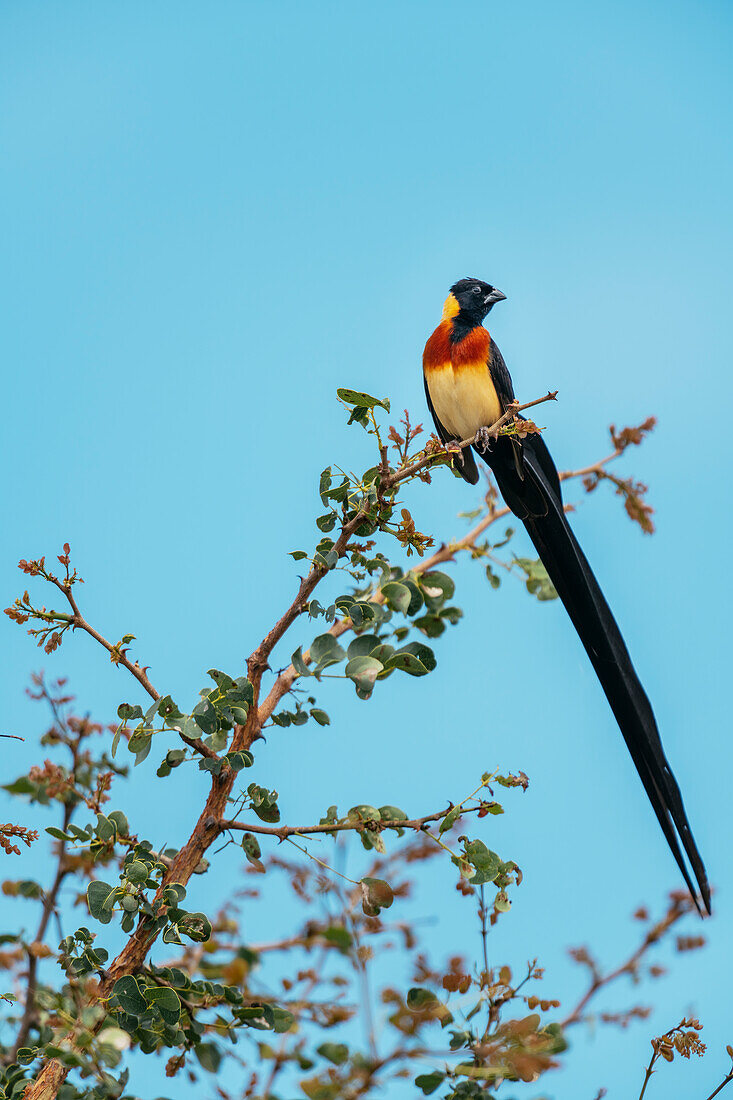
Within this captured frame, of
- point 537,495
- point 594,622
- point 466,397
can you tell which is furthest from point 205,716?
point 466,397

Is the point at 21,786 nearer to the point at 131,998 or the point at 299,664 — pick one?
the point at 131,998

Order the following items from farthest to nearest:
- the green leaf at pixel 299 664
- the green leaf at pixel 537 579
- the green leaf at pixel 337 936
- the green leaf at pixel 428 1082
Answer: the green leaf at pixel 537 579, the green leaf at pixel 299 664, the green leaf at pixel 428 1082, the green leaf at pixel 337 936

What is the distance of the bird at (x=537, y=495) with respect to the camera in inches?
79.6

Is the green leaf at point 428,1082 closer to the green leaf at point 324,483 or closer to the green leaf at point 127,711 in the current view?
the green leaf at point 127,711

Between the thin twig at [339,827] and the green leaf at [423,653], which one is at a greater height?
the green leaf at [423,653]

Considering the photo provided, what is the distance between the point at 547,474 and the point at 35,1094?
1957 mm

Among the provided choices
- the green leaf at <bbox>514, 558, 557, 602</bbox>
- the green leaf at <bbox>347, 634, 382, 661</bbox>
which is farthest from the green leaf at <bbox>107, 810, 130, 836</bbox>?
the green leaf at <bbox>514, 558, 557, 602</bbox>

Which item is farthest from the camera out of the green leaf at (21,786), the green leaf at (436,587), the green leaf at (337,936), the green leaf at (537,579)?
the green leaf at (537,579)

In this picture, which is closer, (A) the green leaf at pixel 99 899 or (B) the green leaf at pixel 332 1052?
(B) the green leaf at pixel 332 1052

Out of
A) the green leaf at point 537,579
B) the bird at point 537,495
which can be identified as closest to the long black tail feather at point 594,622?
the bird at point 537,495

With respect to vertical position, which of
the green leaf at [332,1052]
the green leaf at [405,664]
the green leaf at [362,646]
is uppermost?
the green leaf at [405,664]

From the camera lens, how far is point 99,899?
4.47 ft

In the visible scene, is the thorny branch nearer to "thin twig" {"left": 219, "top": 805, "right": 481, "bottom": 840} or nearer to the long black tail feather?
"thin twig" {"left": 219, "top": 805, "right": 481, "bottom": 840}

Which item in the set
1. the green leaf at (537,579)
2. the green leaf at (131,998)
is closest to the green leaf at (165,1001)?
the green leaf at (131,998)
